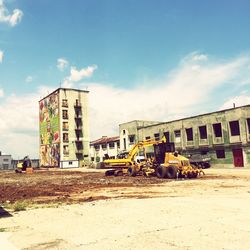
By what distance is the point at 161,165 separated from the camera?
26.5m

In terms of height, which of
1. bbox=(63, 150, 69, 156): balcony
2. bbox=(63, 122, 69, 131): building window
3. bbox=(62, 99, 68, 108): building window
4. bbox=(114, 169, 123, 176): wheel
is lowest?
bbox=(114, 169, 123, 176): wheel

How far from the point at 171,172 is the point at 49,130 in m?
60.0

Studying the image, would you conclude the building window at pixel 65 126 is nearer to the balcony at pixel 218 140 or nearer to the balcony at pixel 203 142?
the balcony at pixel 203 142

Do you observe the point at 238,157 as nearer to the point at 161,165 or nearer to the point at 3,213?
the point at 161,165

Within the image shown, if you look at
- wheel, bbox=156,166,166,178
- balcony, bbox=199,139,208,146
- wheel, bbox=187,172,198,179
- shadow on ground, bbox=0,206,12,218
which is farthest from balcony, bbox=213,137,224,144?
shadow on ground, bbox=0,206,12,218

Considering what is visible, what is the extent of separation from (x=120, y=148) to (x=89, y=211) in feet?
174

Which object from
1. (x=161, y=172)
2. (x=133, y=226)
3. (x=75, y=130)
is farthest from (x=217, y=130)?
(x=75, y=130)

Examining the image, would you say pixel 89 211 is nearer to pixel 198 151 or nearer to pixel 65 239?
pixel 65 239

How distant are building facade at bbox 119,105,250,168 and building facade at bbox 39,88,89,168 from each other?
1237 inches

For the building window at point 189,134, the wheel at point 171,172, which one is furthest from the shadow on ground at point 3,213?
the building window at point 189,134

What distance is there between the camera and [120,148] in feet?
211

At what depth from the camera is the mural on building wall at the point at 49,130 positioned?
251 ft

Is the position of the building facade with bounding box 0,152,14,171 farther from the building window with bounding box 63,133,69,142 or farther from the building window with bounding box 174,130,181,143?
the building window with bounding box 174,130,181,143

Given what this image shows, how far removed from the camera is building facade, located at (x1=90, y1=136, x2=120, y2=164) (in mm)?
68500
